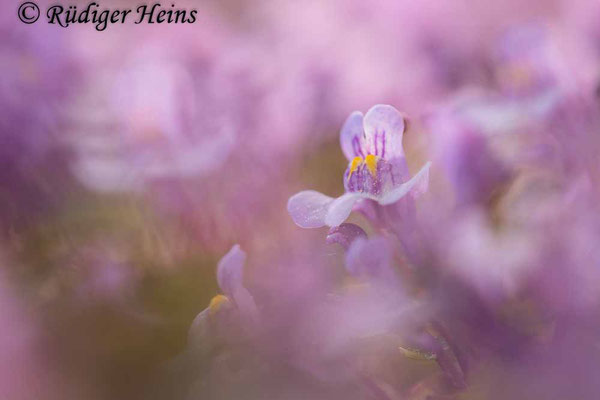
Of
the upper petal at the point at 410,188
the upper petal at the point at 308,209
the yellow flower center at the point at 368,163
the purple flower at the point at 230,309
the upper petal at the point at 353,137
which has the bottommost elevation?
the purple flower at the point at 230,309
